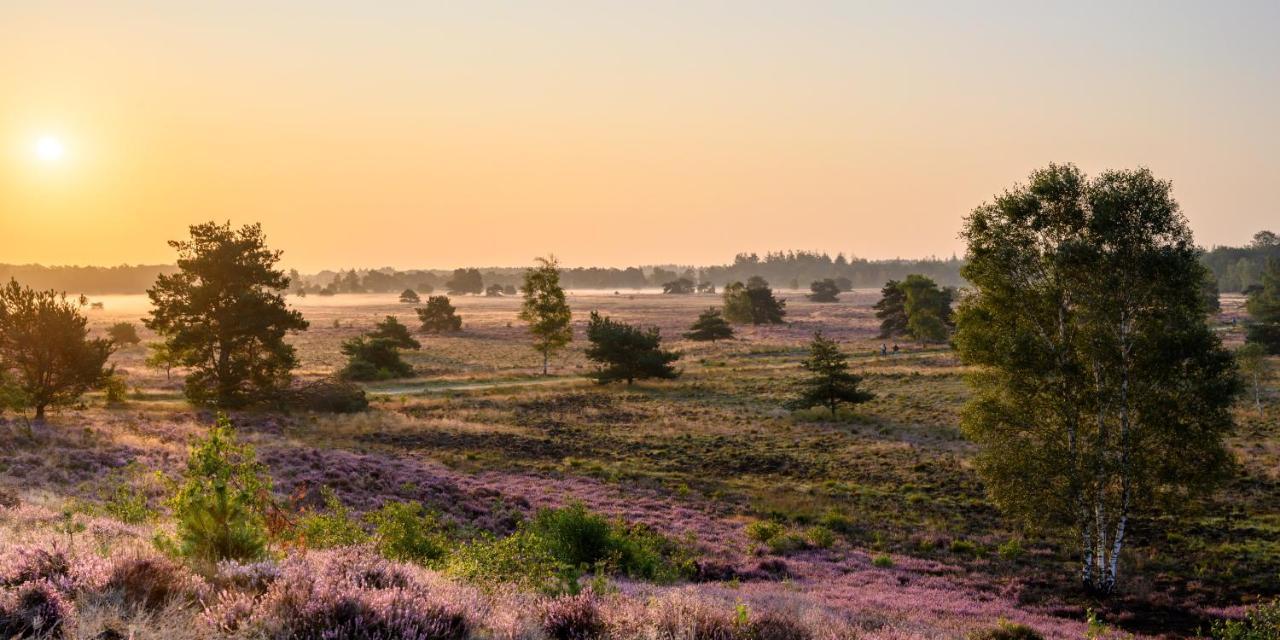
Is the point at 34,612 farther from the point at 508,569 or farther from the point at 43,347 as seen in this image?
the point at 43,347

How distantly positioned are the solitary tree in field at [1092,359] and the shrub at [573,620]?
1626 cm

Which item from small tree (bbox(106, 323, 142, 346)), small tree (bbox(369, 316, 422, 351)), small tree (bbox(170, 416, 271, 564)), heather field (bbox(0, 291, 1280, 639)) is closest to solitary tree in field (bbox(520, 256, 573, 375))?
heather field (bbox(0, 291, 1280, 639))

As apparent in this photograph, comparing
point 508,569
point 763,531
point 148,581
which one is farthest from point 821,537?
point 148,581

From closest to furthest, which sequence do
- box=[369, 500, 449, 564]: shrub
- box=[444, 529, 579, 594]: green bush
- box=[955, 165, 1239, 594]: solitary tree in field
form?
box=[444, 529, 579, 594]: green bush → box=[369, 500, 449, 564]: shrub → box=[955, 165, 1239, 594]: solitary tree in field

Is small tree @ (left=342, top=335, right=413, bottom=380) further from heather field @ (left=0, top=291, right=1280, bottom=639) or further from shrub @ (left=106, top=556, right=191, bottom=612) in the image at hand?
shrub @ (left=106, top=556, right=191, bottom=612)

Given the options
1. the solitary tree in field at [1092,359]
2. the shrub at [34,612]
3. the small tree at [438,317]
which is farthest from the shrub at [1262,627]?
the small tree at [438,317]

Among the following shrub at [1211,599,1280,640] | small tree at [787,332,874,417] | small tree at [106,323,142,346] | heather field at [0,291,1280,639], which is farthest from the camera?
small tree at [106,323,142,346]

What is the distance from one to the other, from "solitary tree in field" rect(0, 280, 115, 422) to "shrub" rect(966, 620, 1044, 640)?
37872mm

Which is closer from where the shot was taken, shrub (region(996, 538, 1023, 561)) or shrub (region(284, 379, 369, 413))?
shrub (region(996, 538, 1023, 561))

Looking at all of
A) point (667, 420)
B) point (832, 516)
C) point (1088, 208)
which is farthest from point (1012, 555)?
point (667, 420)

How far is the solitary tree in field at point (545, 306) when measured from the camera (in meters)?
66.5

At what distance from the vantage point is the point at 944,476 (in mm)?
30438

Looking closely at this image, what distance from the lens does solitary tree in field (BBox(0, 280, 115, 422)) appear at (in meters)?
31.7

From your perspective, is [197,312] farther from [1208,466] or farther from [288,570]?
[1208,466]
